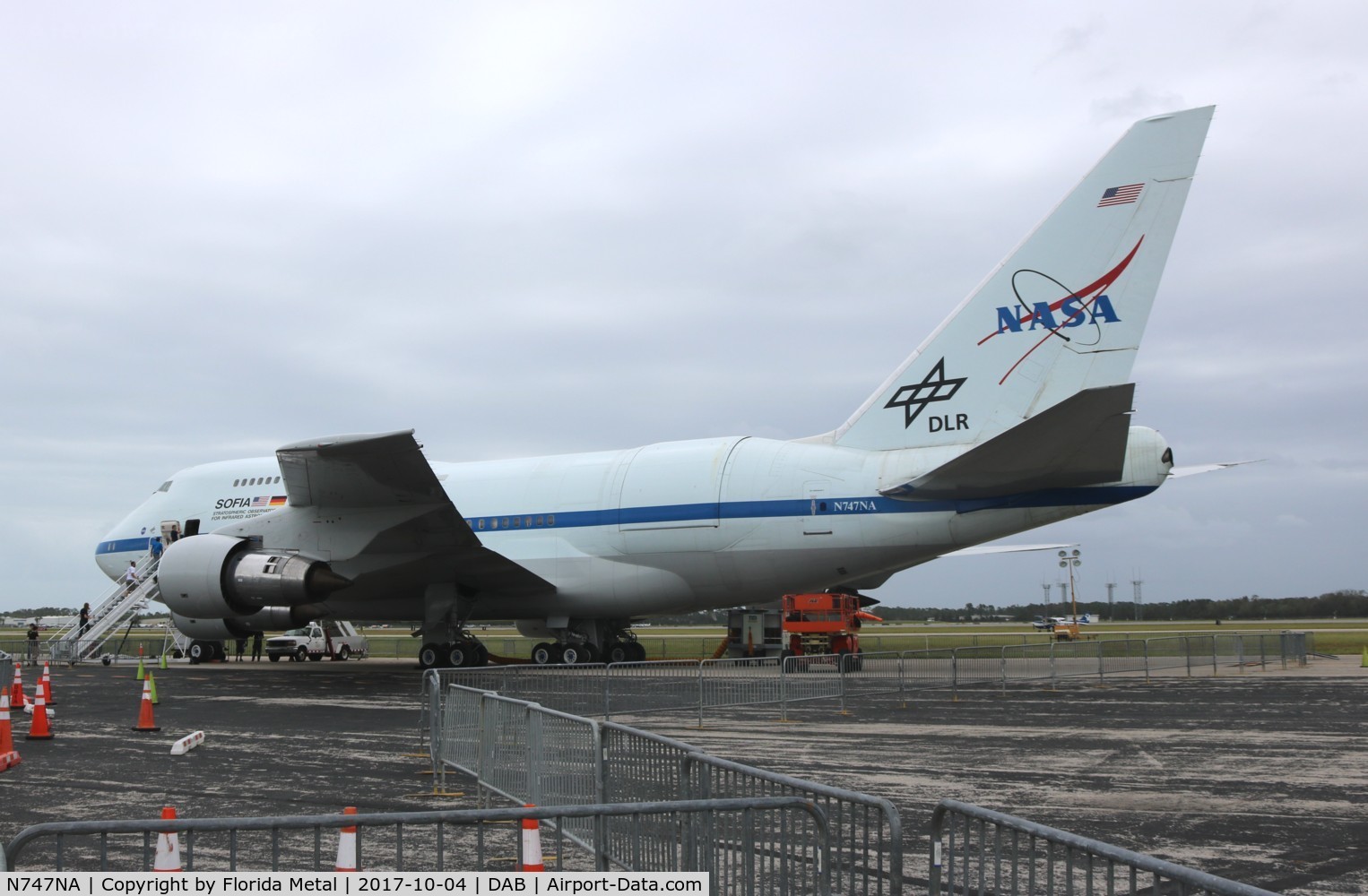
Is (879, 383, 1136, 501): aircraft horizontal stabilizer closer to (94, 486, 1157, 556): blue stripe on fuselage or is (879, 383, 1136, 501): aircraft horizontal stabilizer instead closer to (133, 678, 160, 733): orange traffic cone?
(94, 486, 1157, 556): blue stripe on fuselage

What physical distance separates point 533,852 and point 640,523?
55.1 feet

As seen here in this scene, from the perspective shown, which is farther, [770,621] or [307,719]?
[770,621]

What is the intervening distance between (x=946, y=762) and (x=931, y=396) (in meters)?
9.87

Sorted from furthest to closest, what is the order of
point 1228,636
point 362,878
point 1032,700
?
point 1228,636 → point 1032,700 → point 362,878

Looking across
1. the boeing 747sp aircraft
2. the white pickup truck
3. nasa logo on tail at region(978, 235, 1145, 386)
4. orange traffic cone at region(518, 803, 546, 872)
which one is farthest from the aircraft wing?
orange traffic cone at region(518, 803, 546, 872)

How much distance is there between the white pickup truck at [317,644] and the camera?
108ft

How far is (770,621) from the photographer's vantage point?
3125 centimetres

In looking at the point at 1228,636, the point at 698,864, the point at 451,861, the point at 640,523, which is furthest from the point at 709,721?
the point at 1228,636

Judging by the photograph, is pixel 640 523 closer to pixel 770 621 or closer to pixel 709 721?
pixel 709 721

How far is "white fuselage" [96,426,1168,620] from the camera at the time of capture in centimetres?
1848

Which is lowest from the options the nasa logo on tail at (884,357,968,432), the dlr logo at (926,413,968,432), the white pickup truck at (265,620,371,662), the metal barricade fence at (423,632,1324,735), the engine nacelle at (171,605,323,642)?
the white pickup truck at (265,620,371,662)

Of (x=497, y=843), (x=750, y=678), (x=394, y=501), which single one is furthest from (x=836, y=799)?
(x=394, y=501)

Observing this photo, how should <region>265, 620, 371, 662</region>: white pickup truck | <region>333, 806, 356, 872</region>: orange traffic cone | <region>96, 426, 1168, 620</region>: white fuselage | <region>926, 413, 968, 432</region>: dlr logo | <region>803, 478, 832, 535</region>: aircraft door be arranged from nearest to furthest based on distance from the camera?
<region>333, 806, 356, 872</region>: orange traffic cone < <region>96, 426, 1168, 620</region>: white fuselage < <region>926, 413, 968, 432</region>: dlr logo < <region>803, 478, 832, 535</region>: aircraft door < <region>265, 620, 371, 662</region>: white pickup truck

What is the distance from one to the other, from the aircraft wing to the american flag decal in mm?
11417
